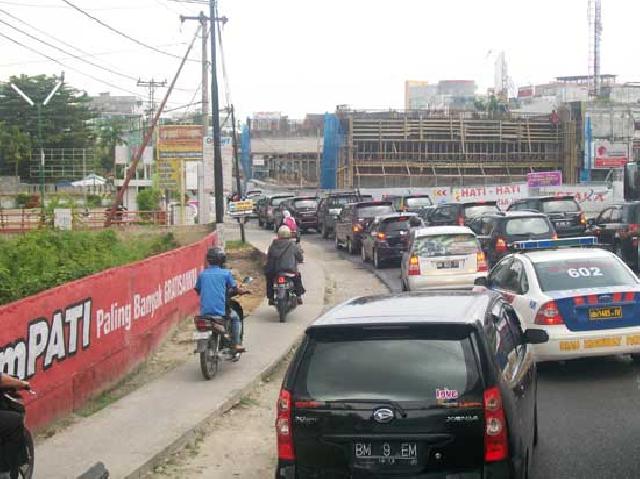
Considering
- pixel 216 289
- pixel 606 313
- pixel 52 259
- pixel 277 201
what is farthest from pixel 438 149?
pixel 606 313

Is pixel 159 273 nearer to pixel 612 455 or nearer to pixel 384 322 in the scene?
pixel 612 455

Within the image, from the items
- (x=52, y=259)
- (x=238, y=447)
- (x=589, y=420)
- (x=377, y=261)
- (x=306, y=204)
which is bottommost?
(x=377, y=261)

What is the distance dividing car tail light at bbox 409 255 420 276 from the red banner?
6380 mm

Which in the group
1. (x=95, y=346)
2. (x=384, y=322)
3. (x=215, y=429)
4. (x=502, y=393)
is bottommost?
(x=215, y=429)

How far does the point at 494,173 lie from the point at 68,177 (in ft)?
133

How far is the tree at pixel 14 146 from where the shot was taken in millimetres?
84188

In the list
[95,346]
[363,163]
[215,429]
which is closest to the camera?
[215,429]

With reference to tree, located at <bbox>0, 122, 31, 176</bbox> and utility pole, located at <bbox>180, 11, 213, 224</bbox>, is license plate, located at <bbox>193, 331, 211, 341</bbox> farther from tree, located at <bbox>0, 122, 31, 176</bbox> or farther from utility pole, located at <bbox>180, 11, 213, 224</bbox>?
tree, located at <bbox>0, 122, 31, 176</bbox>

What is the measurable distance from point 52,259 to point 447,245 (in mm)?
7964

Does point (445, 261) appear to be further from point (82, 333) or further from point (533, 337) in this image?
point (533, 337)

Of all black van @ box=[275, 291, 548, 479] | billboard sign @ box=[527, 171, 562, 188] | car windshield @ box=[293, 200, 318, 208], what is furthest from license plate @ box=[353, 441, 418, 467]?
billboard sign @ box=[527, 171, 562, 188]

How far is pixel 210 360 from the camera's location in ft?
38.8

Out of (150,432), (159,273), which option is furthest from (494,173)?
(150,432)

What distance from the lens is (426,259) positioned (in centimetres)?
1961
